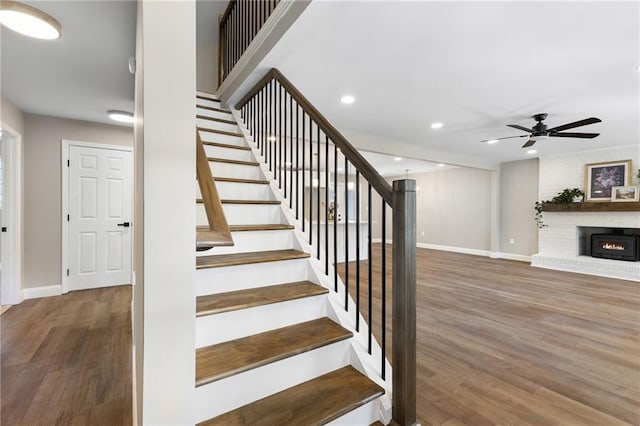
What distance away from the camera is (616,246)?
5402mm

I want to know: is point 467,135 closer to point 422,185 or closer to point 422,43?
point 422,43

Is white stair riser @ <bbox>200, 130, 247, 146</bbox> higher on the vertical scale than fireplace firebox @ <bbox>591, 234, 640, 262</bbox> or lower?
higher

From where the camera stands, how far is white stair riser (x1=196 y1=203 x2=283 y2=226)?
2203 millimetres

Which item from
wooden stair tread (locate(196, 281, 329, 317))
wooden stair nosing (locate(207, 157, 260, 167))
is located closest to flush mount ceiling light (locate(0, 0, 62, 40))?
wooden stair nosing (locate(207, 157, 260, 167))

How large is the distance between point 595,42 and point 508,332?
8.01ft

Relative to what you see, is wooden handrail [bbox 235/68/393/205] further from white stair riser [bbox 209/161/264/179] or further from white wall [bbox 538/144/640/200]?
white wall [bbox 538/144/640/200]

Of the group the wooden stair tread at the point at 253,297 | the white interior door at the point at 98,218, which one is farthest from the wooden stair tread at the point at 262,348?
the white interior door at the point at 98,218

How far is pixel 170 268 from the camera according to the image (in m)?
0.97

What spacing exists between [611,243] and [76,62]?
326 inches

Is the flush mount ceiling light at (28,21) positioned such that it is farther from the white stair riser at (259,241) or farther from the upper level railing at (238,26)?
the white stair riser at (259,241)

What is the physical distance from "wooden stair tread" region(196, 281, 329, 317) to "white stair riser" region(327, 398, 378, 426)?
2.08 ft

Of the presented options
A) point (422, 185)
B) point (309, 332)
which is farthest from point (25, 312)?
point (422, 185)

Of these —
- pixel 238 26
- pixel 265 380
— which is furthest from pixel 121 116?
pixel 265 380

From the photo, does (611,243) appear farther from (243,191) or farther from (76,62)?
(76,62)
